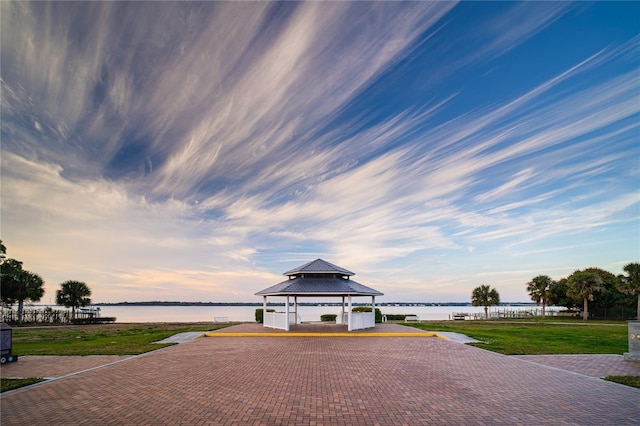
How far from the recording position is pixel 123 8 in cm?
1311

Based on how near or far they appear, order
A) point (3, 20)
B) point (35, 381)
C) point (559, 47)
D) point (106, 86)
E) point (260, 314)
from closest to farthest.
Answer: point (35, 381) → point (3, 20) → point (559, 47) → point (106, 86) → point (260, 314)

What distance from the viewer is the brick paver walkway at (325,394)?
6.16m

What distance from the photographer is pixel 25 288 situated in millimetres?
39938

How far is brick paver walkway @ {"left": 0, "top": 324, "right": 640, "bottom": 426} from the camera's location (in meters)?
6.16

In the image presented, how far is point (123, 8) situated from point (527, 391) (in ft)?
57.9

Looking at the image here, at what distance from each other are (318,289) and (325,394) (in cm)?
1438

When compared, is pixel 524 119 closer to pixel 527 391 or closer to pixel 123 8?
pixel 527 391

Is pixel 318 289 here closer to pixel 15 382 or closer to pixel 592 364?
pixel 592 364

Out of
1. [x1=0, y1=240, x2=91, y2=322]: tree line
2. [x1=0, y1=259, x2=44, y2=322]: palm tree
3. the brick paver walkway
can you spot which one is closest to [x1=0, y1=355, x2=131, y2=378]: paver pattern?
the brick paver walkway

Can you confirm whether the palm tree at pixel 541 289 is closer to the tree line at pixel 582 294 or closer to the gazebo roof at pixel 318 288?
the tree line at pixel 582 294

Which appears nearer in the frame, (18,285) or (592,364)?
(592,364)

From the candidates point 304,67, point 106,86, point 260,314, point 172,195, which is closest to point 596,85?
point 304,67

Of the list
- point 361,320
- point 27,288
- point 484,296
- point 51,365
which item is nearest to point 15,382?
point 51,365

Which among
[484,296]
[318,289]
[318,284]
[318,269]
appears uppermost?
[318,269]
